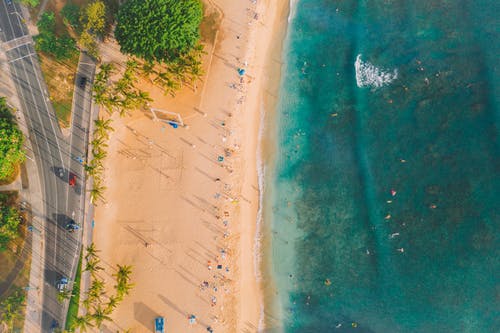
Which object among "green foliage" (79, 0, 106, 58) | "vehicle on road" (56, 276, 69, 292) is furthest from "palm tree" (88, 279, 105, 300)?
"green foliage" (79, 0, 106, 58)

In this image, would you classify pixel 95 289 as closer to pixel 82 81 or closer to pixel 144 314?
pixel 144 314

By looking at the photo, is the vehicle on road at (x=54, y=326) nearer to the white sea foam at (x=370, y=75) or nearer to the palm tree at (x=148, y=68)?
the palm tree at (x=148, y=68)

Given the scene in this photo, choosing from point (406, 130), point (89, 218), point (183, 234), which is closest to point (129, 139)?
point (89, 218)

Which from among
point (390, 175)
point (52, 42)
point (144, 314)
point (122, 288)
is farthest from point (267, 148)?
point (52, 42)

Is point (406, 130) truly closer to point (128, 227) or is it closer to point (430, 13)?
point (430, 13)

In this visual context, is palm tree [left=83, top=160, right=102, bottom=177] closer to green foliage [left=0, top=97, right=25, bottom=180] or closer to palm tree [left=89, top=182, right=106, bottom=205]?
palm tree [left=89, top=182, right=106, bottom=205]

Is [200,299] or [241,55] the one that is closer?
[200,299]
